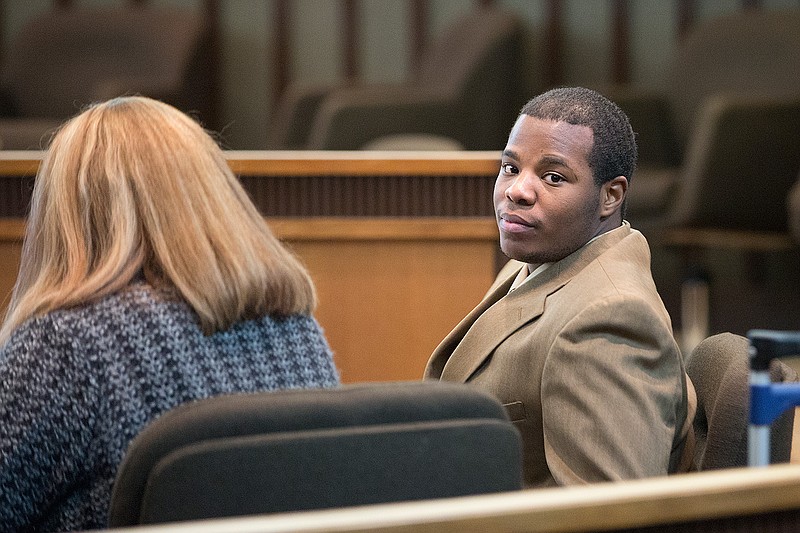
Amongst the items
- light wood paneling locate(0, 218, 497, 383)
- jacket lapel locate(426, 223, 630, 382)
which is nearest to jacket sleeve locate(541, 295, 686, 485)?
jacket lapel locate(426, 223, 630, 382)

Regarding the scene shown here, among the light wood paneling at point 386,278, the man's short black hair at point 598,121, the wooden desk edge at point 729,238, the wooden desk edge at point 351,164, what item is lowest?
the wooden desk edge at point 729,238

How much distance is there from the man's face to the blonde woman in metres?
0.33

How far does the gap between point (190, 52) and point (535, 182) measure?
406 centimetres

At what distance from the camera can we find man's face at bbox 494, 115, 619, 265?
1760 millimetres

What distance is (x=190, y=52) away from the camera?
18.3ft

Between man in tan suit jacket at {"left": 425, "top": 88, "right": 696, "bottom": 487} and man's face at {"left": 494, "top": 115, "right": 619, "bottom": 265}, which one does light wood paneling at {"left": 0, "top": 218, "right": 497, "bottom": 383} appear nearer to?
man in tan suit jacket at {"left": 425, "top": 88, "right": 696, "bottom": 487}

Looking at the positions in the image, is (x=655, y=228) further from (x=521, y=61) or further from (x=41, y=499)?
(x=41, y=499)

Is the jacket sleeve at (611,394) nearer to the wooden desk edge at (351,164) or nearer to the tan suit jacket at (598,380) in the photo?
the tan suit jacket at (598,380)

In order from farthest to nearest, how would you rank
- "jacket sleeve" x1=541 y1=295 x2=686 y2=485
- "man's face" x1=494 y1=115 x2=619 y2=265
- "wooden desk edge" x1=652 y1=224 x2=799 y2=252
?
"wooden desk edge" x1=652 y1=224 x2=799 y2=252, "man's face" x1=494 y1=115 x2=619 y2=265, "jacket sleeve" x1=541 y1=295 x2=686 y2=485

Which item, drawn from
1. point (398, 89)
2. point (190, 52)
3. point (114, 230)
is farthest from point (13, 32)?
point (114, 230)

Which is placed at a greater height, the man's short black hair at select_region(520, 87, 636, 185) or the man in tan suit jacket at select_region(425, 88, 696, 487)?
the man's short black hair at select_region(520, 87, 636, 185)

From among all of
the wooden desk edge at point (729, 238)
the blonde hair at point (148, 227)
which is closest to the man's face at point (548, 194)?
the blonde hair at point (148, 227)

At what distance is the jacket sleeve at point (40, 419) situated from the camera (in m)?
1.42

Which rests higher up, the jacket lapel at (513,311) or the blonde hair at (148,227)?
the blonde hair at (148,227)
